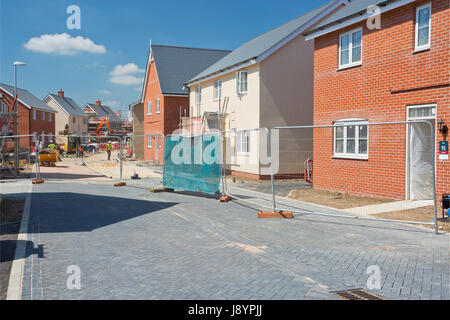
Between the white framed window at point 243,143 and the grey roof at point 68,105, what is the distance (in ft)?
178

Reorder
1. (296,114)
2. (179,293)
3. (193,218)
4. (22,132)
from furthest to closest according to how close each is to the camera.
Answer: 1. (22,132)
2. (296,114)
3. (193,218)
4. (179,293)

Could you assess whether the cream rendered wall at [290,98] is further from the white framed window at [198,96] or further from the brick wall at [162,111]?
the brick wall at [162,111]

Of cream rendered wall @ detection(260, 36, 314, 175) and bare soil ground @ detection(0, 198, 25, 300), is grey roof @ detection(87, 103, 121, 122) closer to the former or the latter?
cream rendered wall @ detection(260, 36, 314, 175)

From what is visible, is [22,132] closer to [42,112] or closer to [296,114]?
[42,112]

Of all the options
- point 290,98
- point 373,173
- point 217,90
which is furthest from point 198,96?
point 373,173

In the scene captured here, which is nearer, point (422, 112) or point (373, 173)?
point (422, 112)

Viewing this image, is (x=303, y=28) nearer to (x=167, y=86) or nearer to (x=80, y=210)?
(x=167, y=86)

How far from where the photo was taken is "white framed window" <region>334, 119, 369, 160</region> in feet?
44.2

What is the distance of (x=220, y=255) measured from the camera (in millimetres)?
6844

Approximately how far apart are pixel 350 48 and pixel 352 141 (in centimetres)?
329

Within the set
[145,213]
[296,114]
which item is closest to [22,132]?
[296,114]

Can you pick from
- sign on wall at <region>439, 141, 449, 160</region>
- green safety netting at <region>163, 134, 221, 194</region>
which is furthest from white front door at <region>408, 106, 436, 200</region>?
green safety netting at <region>163, 134, 221, 194</region>

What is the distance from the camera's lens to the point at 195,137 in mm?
14688

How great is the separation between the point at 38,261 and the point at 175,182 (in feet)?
28.4
